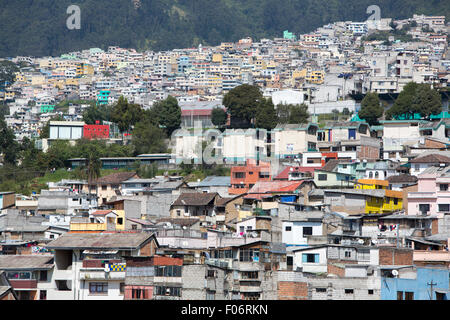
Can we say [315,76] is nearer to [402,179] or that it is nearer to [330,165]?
[330,165]

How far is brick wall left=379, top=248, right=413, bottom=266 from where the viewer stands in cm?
2298

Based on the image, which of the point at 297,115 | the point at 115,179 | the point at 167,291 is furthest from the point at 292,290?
the point at 297,115

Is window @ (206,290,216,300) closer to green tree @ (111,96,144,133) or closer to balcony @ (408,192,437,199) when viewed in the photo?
balcony @ (408,192,437,199)

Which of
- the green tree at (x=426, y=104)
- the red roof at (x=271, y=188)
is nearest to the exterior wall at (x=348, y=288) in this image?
the red roof at (x=271, y=188)

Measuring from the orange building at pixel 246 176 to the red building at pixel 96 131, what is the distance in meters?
22.3

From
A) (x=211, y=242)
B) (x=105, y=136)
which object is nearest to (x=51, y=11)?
(x=105, y=136)

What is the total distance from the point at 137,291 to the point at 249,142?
3110cm

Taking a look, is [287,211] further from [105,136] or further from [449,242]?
[105,136]

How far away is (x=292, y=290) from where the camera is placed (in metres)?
21.1

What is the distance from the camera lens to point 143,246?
72.4ft

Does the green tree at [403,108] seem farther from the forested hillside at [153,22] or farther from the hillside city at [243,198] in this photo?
the forested hillside at [153,22]

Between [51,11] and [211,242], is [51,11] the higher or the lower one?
the higher one

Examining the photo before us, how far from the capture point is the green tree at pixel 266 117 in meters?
53.6

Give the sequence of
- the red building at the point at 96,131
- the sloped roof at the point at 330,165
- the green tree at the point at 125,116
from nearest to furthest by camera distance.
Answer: the sloped roof at the point at 330,165 < the green tree at the point at 125,116 < the red building at the point at 96,131
